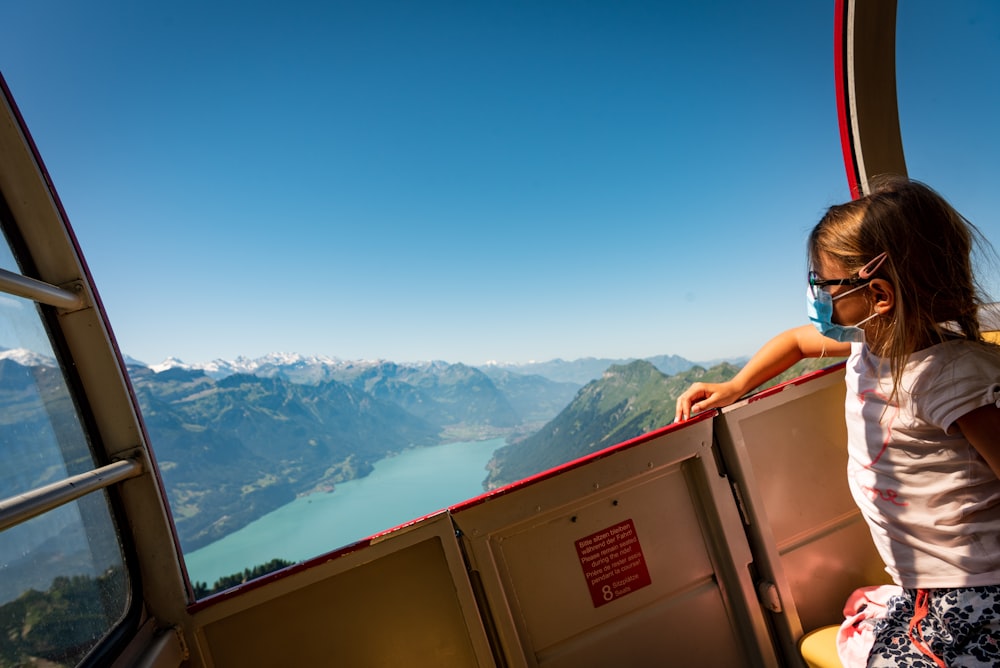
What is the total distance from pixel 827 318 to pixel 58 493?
7.15ft

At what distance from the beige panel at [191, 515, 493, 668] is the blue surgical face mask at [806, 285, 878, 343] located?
52.7 inches

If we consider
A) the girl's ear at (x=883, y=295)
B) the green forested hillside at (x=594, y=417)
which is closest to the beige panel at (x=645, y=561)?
the girl's ear at (x=883, y=295)

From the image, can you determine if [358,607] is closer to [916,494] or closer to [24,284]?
[24,284]

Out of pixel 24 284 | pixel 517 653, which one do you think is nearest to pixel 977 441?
pixel 517 653

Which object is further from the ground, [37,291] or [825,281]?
[37,291]

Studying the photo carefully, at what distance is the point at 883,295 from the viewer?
52.6 inches

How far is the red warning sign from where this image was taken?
6.20ft

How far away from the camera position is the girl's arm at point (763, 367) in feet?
6.11

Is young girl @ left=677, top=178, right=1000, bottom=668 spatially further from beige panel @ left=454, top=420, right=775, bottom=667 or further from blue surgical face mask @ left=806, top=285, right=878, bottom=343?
beige panel @ left=454, top=420, right=775, bottom=667

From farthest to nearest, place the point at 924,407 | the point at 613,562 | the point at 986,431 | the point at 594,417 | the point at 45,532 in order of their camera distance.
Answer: the point at 594,417 → the point at 613,562 → the point at 45,532 → the point at 924,407 → the point at 986,431

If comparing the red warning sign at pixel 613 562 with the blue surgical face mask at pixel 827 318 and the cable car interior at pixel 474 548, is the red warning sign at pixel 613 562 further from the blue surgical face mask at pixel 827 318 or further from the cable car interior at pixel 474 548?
the blue surgical face mask at pixel 827 318

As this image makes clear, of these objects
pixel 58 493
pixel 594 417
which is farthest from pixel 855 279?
pixel 594 417

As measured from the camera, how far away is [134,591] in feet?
5.54

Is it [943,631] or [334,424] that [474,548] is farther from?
[334,424]
